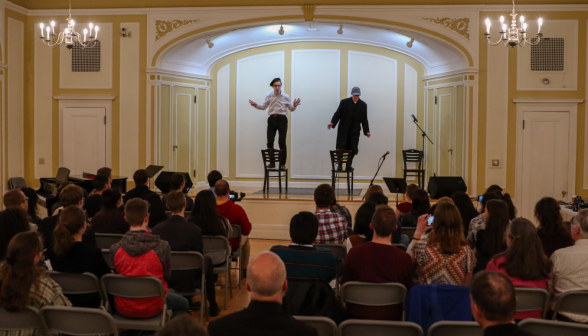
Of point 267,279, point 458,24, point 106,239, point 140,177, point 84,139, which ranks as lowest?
point 106,239

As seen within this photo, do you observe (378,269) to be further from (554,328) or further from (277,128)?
(277,128)

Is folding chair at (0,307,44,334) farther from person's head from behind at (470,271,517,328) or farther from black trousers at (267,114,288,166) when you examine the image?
black trousers at (267,114,288,166)

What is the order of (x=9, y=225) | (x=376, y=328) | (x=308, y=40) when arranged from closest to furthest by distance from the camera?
1. (x=376, y=328)
2. (x=9, y=225)
3. (x=308, y=40)

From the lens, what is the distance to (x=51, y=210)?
756 centimetres

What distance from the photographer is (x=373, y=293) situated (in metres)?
3.16

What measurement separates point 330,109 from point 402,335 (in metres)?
9.42

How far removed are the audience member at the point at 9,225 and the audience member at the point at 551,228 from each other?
356 cm

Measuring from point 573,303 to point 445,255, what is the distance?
0.74m

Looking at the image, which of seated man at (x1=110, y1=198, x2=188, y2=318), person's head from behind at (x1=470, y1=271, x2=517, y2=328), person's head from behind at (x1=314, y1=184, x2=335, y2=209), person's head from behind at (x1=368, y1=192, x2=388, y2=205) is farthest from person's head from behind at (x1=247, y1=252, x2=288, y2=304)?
person's head from behind at (x1=368, y1=192, x2=388, y2=205)

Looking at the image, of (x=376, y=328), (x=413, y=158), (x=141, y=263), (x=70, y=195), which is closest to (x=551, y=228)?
(x=376, y=328)

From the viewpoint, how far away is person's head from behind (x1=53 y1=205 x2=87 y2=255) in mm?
3328

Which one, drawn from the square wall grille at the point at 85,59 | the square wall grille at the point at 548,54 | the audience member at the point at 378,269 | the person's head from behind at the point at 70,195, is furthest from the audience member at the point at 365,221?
the square wall grille at the point at 85,59

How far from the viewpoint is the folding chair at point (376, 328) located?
2.50 metres

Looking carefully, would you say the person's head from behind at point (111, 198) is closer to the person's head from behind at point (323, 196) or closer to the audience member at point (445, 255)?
the person's head from behind at point (323, 196)
